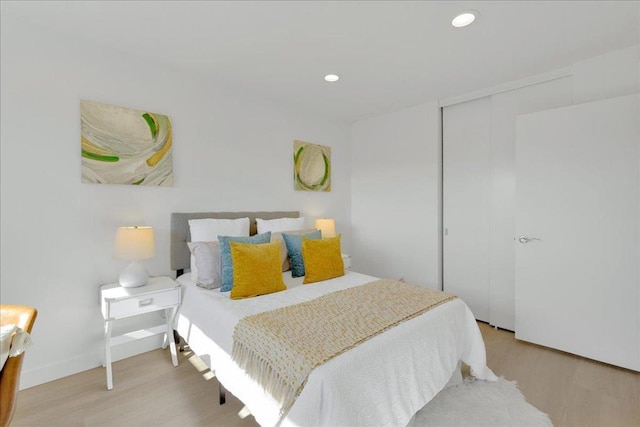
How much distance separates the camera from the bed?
1.29m

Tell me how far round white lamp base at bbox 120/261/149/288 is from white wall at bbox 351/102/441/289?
2.93 m

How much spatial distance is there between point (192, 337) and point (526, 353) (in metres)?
2.88

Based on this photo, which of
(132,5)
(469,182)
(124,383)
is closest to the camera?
(132,5)

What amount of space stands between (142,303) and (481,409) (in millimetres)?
2463

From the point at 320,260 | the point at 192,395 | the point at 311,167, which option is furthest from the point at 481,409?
the point at 311,167

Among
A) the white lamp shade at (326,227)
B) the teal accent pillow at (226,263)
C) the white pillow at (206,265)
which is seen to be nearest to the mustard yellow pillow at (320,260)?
the teal accent pillow at (226,263)

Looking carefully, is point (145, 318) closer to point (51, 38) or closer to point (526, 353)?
point (51, 38)

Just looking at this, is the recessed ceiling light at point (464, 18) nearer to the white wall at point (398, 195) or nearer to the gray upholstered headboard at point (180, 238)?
the white wall at point (398, 195)

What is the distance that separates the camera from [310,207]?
13.2 feet

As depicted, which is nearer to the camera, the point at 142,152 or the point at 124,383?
the point at 124,383

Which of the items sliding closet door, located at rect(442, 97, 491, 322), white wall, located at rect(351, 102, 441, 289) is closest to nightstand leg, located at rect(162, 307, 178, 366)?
white wall, located at rect(351, 102, 441, 289)

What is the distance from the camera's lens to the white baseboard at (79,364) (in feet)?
7.02

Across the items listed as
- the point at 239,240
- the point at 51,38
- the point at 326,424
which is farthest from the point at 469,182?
the point at 51,38

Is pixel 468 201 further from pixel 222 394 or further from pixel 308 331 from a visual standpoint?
pixel 222 394
